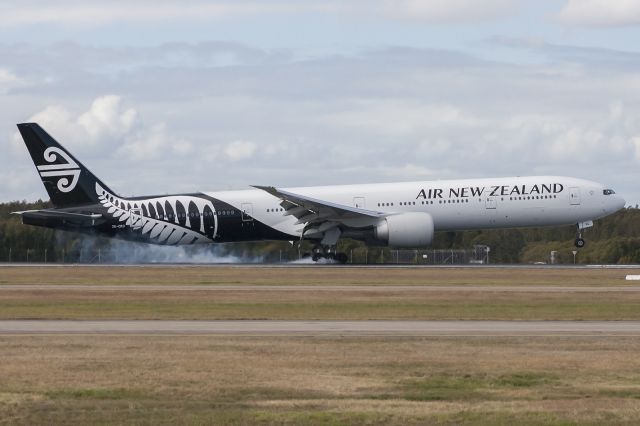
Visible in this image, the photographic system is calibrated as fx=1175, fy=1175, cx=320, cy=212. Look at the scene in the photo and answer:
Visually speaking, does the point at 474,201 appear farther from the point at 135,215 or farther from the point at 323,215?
the point at 135,215

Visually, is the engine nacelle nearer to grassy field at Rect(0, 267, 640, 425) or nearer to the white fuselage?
the white fuselage

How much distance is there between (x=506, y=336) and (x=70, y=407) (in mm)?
12525

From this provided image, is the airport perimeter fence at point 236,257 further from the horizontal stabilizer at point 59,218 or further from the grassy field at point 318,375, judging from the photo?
the grassy field at point 318,375

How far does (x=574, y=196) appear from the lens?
63.5 metres

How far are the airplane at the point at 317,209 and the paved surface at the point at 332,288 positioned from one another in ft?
51.8

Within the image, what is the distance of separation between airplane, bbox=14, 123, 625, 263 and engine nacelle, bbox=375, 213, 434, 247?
53 millimetres

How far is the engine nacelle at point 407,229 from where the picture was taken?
6206cm

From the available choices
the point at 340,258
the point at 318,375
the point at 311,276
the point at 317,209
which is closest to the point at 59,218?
the point at 317,209

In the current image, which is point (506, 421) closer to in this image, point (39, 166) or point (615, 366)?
point (615, 366)

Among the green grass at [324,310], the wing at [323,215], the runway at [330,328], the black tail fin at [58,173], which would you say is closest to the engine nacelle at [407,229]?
the wing at [323,215]

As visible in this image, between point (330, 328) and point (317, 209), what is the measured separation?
3405 centimetres

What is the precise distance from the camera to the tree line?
7206 centimetres

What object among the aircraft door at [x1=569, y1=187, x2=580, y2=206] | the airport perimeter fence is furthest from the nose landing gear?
the airport perimeter fence

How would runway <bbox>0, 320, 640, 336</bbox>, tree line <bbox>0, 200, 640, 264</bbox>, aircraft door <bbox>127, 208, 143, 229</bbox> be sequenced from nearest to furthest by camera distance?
1. runway <bbox>0, 320, 640, 336</bbox>
2. aircraft door <bbox>127, 208, 143, 229</bbox>
3. tree line <bbox>0, 200, 640, 264</bbox>
